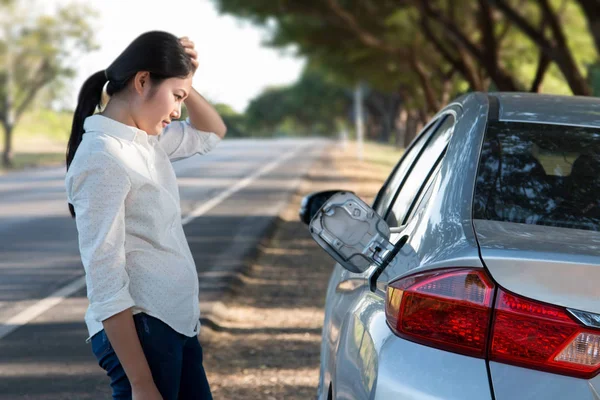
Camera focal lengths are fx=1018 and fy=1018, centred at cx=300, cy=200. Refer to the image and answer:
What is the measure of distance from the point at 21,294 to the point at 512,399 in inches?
290

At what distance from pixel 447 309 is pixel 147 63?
40.1 inches

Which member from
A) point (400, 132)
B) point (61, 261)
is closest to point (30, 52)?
point (400, 132)

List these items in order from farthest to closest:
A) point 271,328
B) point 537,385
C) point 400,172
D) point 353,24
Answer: point 353,24 → point 271,328 → point 400,172 → point 537,385

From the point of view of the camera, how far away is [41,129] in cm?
6544

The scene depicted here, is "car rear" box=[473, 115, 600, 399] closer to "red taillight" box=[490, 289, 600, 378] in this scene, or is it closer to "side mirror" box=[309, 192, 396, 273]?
"red taillight" box=[490, 289, 600, 378]

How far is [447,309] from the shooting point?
7.82 feet

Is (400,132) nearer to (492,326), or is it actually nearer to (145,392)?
(145,392)

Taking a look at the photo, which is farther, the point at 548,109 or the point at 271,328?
the point at 271,328

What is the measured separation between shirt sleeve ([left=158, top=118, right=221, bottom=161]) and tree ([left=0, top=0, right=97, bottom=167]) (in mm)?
41636

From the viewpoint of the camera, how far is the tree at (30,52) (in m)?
44.2

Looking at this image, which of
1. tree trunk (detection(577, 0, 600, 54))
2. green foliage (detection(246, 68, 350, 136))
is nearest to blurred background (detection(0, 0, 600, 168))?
tree trunk (detection(577, 0, 600, 54))

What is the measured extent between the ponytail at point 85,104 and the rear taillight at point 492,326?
3.36ft

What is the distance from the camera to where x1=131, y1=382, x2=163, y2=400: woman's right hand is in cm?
255

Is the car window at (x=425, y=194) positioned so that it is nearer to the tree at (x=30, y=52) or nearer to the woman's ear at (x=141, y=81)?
the woman's ear at (x=141, y=81)
